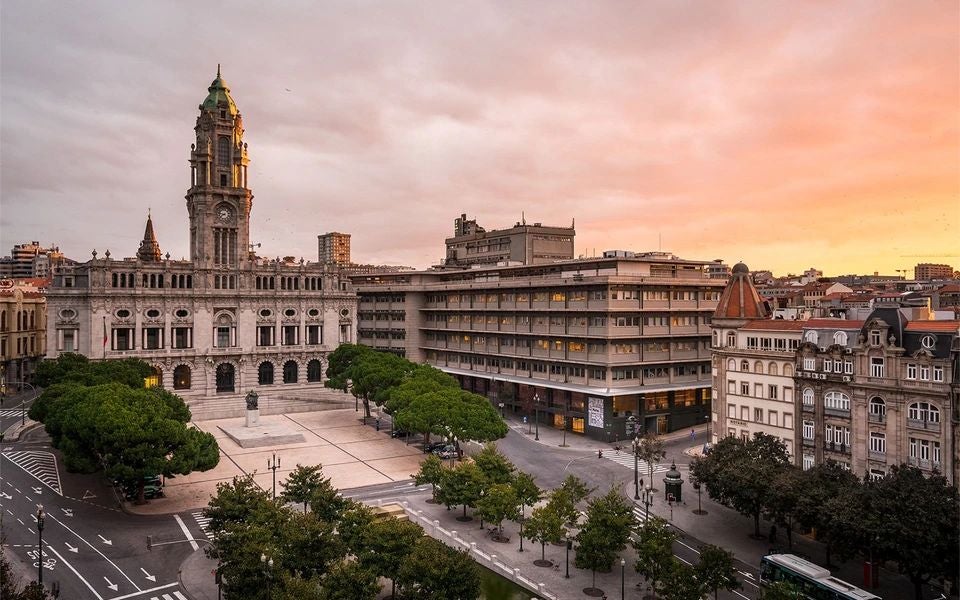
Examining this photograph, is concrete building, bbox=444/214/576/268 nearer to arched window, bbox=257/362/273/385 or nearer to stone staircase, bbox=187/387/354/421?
stone staircase, bbox=187/387/354/421

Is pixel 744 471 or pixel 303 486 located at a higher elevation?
pixel 744 471

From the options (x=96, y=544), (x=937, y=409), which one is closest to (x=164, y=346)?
(x=96, y=544)

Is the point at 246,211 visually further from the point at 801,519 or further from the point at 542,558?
the point at 801,519

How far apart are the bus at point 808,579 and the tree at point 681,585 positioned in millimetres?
4483

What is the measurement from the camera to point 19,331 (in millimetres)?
131125

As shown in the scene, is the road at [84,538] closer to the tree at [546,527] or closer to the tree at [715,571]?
the tree at [546,527]

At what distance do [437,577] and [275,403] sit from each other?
83.1 metres

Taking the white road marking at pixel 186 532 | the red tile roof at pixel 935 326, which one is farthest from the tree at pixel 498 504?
the red tile roof at pixel 935 326

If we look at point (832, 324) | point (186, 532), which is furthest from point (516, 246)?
point (186, 532)

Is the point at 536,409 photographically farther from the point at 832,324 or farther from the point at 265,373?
the point at 265,373

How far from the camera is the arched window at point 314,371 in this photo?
124 meters

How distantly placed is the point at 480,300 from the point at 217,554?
247 ft

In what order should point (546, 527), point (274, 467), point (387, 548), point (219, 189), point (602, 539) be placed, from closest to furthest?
point (387, 548) → point (602, 539) → point (546, 527) → point (274, 467) → point (219, 189)

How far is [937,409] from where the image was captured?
51.3m
